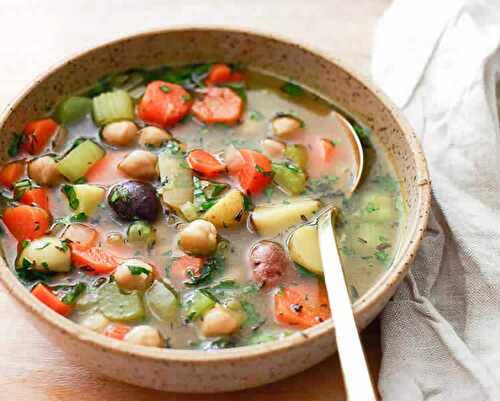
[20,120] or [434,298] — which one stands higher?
[20,120]

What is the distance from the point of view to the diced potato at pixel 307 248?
98.0 inches

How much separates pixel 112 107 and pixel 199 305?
0.98 meters

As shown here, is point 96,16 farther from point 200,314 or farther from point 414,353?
point 414,353

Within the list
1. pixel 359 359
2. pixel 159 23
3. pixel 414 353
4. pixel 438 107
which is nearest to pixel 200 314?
pixel 359 359

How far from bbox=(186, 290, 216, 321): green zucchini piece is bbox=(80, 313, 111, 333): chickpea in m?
0.25

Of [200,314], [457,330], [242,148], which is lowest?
[457,330]

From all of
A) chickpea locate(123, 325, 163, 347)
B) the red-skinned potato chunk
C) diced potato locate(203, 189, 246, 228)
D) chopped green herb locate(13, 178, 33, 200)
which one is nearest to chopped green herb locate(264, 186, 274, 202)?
diced potato locate(203, 189, 246, 228)

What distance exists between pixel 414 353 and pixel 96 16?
221 centimetres

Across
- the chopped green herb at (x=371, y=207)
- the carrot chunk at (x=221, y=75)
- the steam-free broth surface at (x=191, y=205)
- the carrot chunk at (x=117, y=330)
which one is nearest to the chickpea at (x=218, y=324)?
the steam-free broth surface at (x=191, y=205)

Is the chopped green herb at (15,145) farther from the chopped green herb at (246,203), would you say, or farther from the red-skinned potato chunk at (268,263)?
the red-skinned potato chunk at (268,263)

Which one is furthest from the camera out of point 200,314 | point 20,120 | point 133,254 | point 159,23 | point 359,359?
point 159,23

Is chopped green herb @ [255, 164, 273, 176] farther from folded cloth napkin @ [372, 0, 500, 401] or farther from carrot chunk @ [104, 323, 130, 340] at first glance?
carrot chunk @ [104, 323, 130, 340]

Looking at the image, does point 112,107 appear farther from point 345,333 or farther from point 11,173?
point 345,333

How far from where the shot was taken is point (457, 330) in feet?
8.56
